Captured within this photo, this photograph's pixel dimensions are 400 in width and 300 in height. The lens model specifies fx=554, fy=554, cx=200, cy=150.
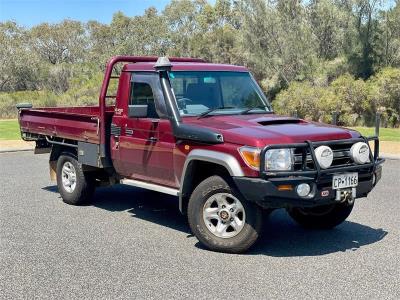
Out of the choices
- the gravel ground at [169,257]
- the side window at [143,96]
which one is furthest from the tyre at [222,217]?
the side window at [143,96]

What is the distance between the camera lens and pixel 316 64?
92.4 ft

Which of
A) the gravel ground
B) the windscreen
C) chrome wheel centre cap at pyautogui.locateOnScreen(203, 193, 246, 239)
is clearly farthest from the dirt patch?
chrome wheel centre cap at pyautogui.locateOnScreen(203, 193, 246, 239)

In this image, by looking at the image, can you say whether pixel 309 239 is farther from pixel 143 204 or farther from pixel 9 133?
pixel 9 133

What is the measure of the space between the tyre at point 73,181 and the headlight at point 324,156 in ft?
12.5

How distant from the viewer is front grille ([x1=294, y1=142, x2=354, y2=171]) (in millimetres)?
5469

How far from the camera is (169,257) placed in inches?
220

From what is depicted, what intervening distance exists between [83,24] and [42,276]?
71295 millimetres

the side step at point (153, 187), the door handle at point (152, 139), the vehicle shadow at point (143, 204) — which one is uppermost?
the door handle at point (152, 139)

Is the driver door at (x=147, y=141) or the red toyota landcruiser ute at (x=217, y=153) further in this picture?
the driver door at (x=147, y=141)

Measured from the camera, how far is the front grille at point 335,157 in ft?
17.9

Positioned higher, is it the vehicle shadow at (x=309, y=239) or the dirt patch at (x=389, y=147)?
the vehicle shadow at (x=309, y=239)

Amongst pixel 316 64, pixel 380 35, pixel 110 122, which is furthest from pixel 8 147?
pixel 380 35

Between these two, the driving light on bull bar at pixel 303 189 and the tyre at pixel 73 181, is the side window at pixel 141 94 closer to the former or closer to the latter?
the tyre at pixel 73 181

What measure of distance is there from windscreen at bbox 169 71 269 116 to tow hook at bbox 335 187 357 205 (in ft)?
5.42
